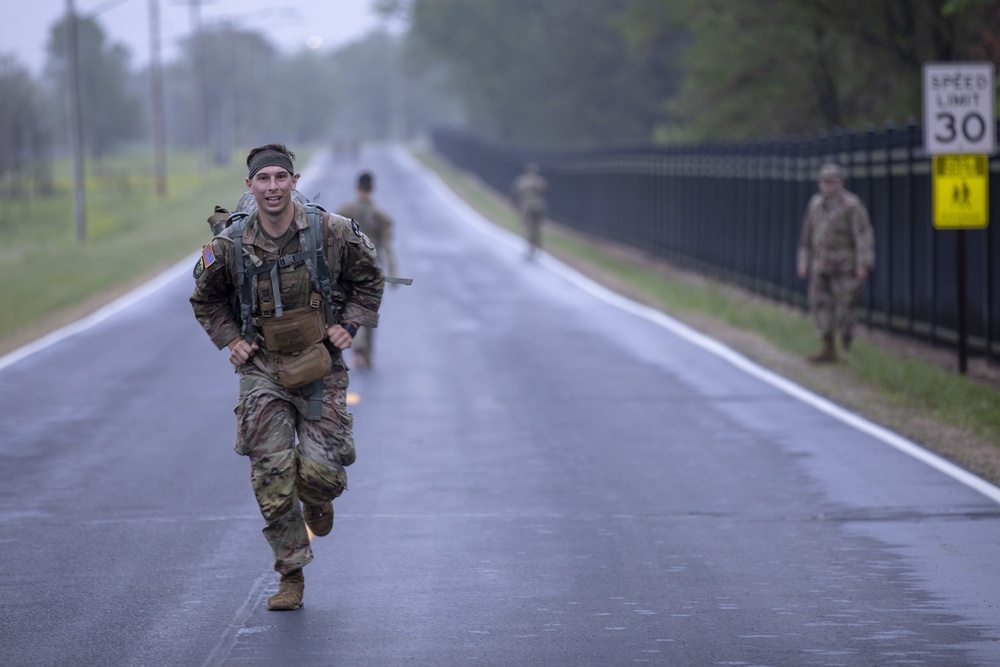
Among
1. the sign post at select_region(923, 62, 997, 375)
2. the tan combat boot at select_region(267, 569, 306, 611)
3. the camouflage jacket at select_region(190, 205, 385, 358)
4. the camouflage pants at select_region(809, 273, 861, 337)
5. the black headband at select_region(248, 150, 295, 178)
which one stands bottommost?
the tan combat boot at select_region(267, 569, 306, 611)

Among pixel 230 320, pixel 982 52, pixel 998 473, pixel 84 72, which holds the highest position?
pixel 84 72

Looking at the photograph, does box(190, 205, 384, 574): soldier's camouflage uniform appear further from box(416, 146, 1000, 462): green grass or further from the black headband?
box(416, 146, 1000, 462): green grass

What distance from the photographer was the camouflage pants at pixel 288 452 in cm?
698

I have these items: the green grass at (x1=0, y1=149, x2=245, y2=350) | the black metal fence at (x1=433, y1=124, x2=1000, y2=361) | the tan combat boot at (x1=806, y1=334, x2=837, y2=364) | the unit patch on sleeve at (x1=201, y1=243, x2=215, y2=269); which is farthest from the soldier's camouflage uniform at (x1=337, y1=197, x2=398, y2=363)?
the unit patch on sleeve at (x1=201, y1=243, x2=215, y2=269)

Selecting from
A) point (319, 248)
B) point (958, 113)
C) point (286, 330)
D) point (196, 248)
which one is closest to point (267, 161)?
point (319, 248)

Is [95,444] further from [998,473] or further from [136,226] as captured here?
[136,226]

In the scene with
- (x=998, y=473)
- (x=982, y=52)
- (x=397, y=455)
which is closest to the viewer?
(x=998, y=473)

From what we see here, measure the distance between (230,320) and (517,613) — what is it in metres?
1.73

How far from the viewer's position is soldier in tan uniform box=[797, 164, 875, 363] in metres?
15.5

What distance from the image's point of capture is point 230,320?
23.3ft

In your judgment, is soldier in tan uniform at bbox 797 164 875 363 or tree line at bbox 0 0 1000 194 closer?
soldier in tan uniform at bbox 797 164 875 363

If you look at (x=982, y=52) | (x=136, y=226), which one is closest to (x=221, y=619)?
(x=982, y=52)

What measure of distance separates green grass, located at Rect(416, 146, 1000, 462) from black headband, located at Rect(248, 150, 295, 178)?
17.2ft

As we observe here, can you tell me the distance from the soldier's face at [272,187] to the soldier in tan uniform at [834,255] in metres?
9.44
